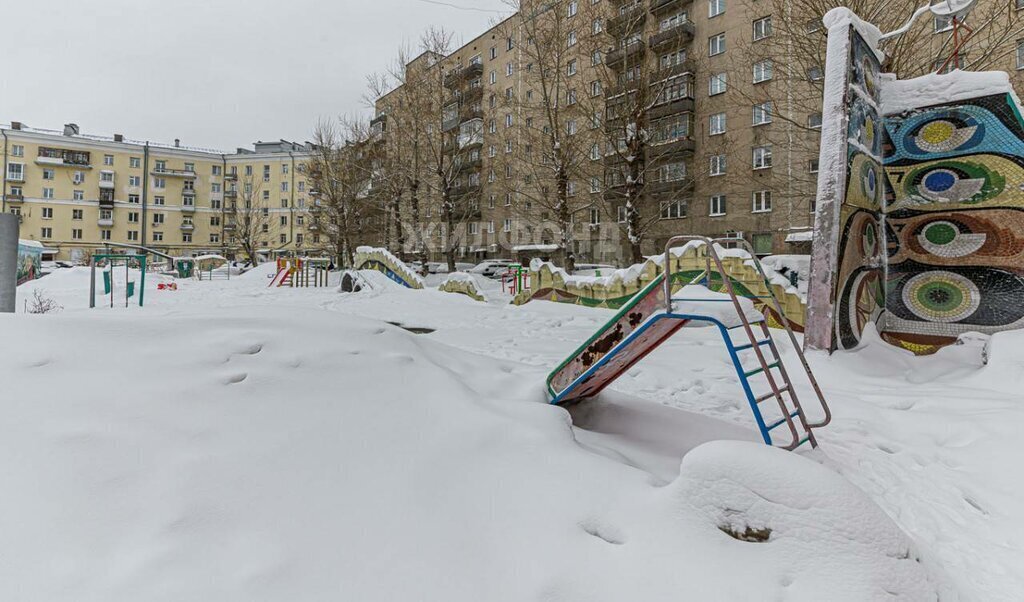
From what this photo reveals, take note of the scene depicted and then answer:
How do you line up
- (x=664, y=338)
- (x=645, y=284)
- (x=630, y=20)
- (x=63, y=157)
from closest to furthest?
(x=664, y=338) → (x=645, y=284) → (x=630, y=20) → (x=63, y=157)

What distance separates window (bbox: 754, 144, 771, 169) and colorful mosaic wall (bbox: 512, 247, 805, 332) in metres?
14.6

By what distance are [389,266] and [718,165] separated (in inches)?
641

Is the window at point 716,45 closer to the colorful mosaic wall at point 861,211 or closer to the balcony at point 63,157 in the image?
the colorful mosaic wall at point 861,211

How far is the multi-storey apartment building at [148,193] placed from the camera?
165ft

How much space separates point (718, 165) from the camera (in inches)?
909

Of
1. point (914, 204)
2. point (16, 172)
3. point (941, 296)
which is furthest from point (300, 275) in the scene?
point (16, 172)

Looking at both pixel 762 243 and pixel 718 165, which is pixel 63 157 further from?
pixel 762 243

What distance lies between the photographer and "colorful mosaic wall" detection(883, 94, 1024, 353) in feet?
19.9

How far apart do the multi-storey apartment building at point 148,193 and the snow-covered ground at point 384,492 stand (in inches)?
1846

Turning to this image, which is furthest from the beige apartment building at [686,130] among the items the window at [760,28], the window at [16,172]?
the window at [16,172]

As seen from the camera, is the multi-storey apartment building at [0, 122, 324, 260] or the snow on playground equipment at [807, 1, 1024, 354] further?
the multi-storey apartment building at [0, 122, 324, 260]

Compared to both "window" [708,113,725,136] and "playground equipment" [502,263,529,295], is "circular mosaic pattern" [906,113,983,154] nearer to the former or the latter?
"playground equipment" [502,263,529,295]

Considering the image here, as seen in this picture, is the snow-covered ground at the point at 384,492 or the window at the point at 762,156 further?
the window at the point at 762,156

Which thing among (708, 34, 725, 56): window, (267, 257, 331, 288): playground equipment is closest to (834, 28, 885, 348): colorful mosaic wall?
(708, 34, 725, 56): window
